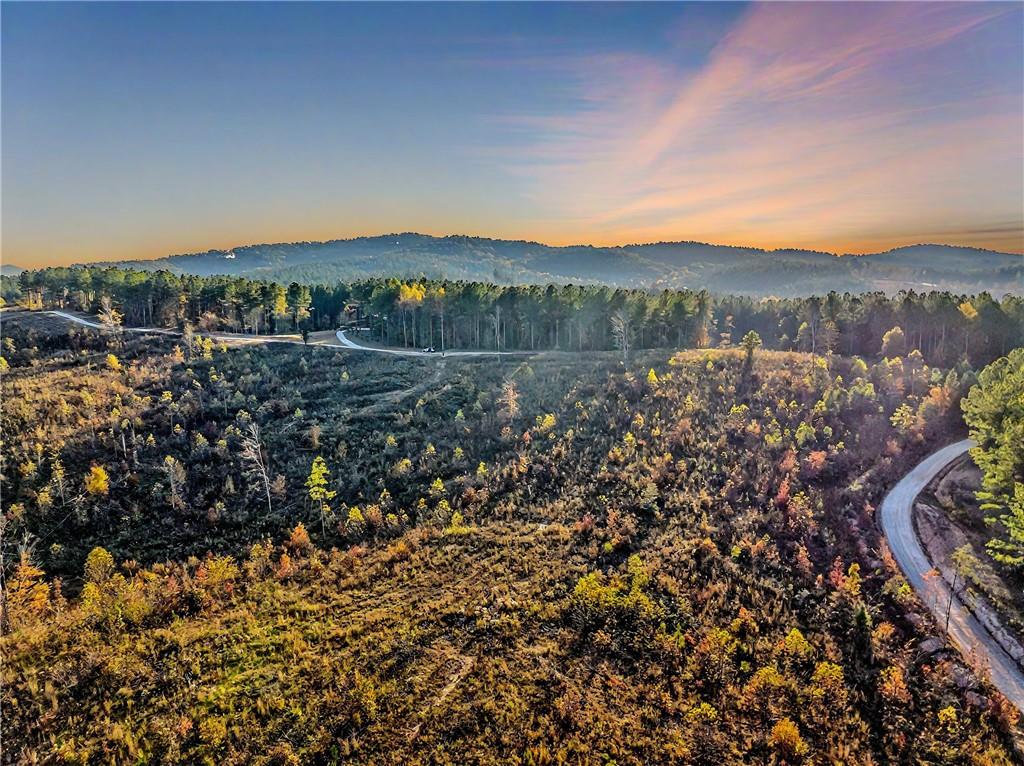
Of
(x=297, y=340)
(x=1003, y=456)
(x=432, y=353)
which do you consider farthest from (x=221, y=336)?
(x=1003, y=456)

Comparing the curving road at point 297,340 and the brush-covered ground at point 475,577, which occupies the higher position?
the curving road at point 297,340

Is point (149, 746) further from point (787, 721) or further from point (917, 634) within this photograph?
point (917, 634)

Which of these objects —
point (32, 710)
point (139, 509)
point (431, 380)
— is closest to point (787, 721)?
point (32, 710)

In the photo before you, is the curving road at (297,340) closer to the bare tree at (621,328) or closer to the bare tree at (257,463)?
the bare tree at (621,328)

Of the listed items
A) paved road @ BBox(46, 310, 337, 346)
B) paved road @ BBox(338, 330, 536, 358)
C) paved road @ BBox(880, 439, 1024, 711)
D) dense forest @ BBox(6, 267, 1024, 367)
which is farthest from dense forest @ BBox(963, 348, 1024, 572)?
paved road @ BBox(46, 310, 337, 346)

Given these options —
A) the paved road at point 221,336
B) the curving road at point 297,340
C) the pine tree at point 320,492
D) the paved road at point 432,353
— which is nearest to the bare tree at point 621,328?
the curving road at point 297,340

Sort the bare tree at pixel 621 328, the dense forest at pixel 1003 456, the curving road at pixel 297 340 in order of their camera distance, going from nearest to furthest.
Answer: the dense forest at pixel 1003 456
the bare tree at pixel 621 328
the curving road at pixel 297 340
